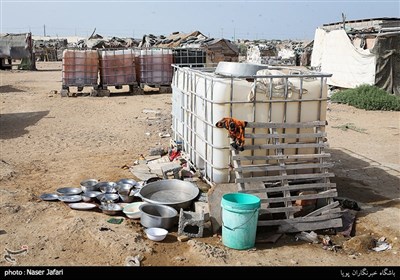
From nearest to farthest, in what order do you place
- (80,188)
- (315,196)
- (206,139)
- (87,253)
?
(87,253), (315,196), (206,139), (80,188)

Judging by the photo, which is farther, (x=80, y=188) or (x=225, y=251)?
(x=80, y=188)

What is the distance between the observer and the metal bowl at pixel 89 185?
662 centimetres

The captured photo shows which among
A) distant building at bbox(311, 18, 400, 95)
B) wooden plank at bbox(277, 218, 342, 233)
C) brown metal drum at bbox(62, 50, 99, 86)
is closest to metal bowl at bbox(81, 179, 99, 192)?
wooden plank at bbox(277, 218, 342, 233)

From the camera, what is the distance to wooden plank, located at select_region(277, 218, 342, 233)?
5.43 m

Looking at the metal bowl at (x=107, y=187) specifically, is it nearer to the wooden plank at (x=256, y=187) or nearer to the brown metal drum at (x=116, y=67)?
the wooden plank at (x=256, y=187)

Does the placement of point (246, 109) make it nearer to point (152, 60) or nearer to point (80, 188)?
point (80, 188)

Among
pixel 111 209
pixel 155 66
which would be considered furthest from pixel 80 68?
pixel 111 209

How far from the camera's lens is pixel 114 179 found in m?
7.45

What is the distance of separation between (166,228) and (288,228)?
5.23 feet

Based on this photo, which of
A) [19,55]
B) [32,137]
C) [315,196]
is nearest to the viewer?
[315,196]

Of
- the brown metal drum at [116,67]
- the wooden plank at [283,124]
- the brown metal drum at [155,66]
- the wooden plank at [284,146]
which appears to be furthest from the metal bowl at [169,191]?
the brown metal drum at [155,66]

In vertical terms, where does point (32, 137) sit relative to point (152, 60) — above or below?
below

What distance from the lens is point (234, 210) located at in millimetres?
4828
